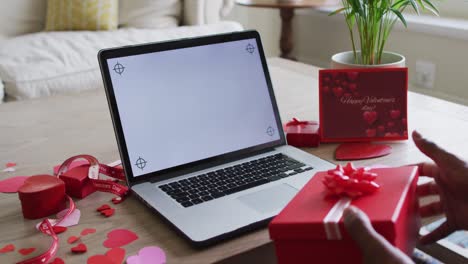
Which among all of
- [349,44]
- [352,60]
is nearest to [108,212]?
[352,60]

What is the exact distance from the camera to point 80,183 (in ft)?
2.63

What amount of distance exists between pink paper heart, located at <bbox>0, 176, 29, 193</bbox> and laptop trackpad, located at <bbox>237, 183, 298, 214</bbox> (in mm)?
374

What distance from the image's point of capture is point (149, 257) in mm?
639

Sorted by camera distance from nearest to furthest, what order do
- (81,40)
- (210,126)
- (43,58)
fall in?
(210,126), (43,58), (81,40)

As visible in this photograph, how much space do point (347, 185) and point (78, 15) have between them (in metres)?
2.05

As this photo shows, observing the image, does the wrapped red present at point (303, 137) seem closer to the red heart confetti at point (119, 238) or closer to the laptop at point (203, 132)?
the laptop at point (203, 132)

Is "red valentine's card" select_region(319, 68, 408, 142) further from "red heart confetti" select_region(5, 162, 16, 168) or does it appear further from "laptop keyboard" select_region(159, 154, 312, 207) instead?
"red heart confetti" select_region(5, 162, 16, 168)

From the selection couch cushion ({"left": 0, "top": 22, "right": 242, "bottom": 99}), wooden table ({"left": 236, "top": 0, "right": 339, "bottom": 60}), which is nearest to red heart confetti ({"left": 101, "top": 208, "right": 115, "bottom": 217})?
couch cushion ({"left": 0, "top": 22, "right": 242, "bottom": 99})

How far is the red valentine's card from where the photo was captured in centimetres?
98

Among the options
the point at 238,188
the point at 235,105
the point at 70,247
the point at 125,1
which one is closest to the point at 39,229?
the point at 70,247

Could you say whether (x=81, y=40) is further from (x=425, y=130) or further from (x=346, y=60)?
(x=425, y=130)

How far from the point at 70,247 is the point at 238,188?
9.9 inches

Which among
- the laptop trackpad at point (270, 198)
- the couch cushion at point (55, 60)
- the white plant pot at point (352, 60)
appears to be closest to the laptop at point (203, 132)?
the laptop trackpad at point (270, 198)

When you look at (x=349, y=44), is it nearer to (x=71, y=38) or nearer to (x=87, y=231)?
(x=71, y=38)
